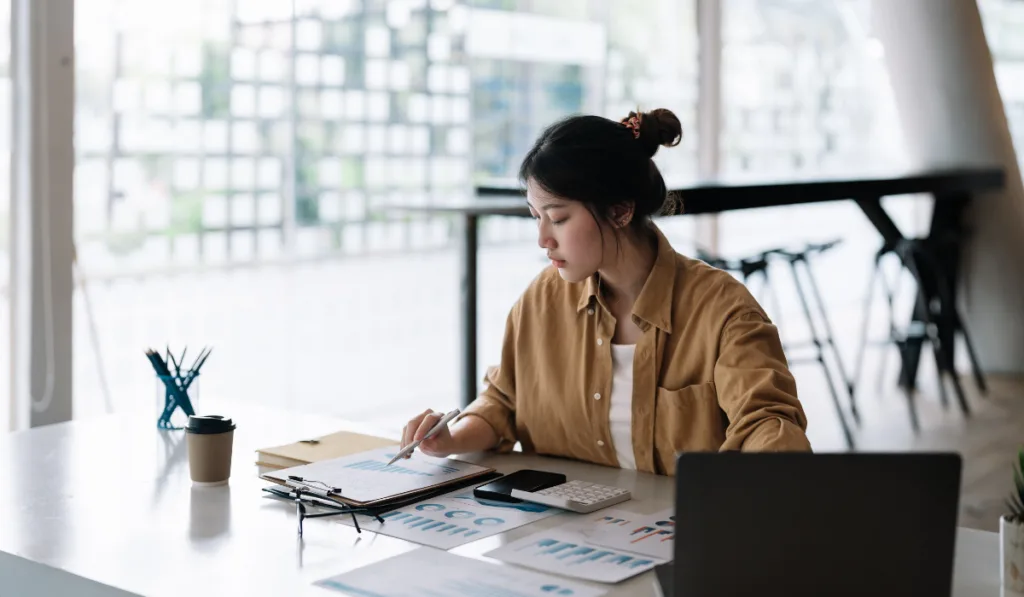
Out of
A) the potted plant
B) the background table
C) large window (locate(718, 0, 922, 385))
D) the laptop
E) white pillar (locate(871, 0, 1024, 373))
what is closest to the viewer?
the laptop

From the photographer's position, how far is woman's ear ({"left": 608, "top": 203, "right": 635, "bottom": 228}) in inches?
79.4

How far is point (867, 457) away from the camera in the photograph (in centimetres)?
111

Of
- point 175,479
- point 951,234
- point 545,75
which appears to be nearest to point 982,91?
point 951,234

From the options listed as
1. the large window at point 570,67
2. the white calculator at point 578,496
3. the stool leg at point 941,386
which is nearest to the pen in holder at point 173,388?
the white calculator at point 578,496

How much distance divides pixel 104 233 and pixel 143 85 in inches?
21.7

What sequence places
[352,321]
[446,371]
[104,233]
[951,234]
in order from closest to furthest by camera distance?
[104,233], [352,321], [446,371], [951,234]

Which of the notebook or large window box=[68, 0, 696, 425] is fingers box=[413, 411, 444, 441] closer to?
the notebook

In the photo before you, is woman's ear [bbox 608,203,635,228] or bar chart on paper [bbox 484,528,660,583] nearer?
bar chart on paper [bbox 484,528,660,583]

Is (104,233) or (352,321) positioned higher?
(104,233)

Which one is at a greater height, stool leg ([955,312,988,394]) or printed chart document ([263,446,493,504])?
printed chart document ([263,446,493,504])

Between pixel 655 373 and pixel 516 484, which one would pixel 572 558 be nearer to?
pixel 516 484

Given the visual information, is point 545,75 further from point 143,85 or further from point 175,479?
point 175,479

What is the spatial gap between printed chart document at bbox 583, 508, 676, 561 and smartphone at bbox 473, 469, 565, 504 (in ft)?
0.48

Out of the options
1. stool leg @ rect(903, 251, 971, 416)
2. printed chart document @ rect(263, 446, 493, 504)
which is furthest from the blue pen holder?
stool leg @ rect(903, 251, 971, 416)
